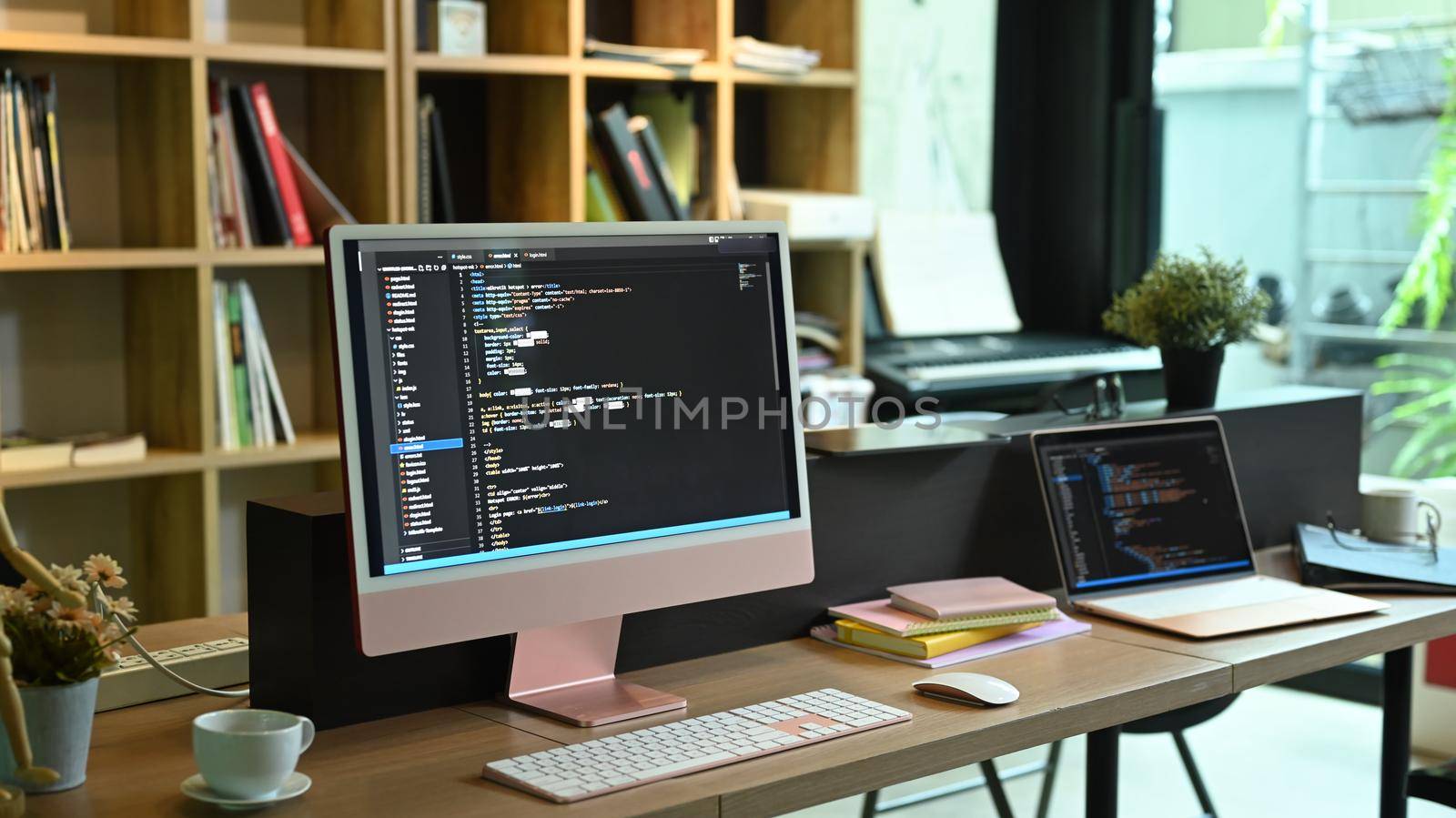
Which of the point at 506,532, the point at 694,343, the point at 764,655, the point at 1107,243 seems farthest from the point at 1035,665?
the point at 1107,243

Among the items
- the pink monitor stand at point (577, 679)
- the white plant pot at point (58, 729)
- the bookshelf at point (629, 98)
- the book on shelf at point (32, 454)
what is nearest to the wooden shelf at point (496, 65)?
the bookshelf at point (629, 98)

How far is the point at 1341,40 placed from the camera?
3.91 metres

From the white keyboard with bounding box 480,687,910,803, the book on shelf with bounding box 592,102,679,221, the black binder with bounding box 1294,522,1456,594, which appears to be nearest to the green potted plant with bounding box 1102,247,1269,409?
the black binder with bounding box 1294,522,1456,594

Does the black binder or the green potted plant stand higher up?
the green potted plant

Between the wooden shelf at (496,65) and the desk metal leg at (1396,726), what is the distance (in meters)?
2.02

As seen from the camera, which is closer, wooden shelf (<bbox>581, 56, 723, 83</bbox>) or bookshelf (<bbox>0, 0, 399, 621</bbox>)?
bookshelf (<bbox>0, 0, 399, 621</bbox>)

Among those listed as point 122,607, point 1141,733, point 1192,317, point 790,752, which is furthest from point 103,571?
point 1141,733

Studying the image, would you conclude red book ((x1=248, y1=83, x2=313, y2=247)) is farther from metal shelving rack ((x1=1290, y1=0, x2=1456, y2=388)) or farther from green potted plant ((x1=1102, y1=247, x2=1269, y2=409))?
metal shelving rack ((x1=1290, y1=0, x2=1456, y2=388))

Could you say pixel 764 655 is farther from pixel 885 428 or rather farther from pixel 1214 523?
pixel 1214 523

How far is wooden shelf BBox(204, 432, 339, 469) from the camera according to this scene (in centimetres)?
296

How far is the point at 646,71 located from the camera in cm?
338

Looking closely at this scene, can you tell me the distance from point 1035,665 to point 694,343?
21.8 inches

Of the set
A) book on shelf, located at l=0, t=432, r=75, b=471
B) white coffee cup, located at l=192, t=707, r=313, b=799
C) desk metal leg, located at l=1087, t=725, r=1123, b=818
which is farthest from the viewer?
book on shelf, located at l=0, t=432, r=75, b=471

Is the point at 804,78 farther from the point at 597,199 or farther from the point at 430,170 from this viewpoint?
the point at 430,170
